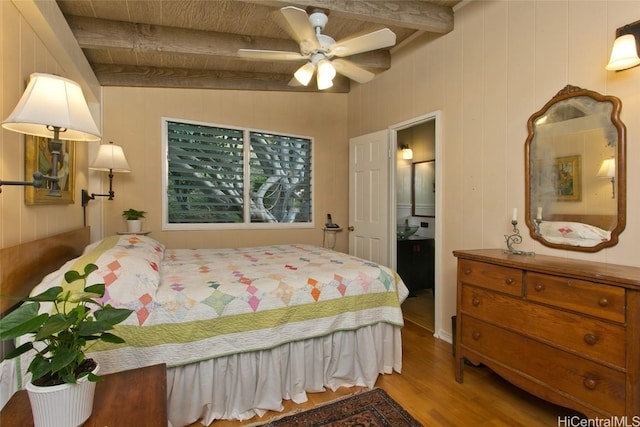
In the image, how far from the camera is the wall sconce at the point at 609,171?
73.5 inches

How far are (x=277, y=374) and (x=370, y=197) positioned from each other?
2.36 m

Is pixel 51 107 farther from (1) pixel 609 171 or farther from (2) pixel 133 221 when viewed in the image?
(1) pixel 609 171

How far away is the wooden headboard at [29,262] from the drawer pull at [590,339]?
8.07ft

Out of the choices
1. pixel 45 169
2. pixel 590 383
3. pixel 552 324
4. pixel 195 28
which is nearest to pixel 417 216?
pixel 552 324

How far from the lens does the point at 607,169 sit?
74.7 inches

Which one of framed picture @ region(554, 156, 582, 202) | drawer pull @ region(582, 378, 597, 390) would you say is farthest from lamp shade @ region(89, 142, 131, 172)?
drawer pull @ region(582, 378, 597, 390)

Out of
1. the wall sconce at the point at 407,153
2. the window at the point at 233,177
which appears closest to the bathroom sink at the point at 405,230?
the wall sconce at the point at 407,153

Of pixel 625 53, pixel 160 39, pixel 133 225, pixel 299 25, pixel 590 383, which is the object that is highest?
pixel 160 39

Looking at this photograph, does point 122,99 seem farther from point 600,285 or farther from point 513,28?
point 600,285

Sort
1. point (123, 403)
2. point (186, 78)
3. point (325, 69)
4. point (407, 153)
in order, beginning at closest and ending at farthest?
point (123, 403)
point (325, 69)
point (186, 78)
point (407, 153)

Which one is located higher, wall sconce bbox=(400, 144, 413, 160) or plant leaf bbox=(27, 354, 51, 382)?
wall sconce bbox=(400, 144, 413, 160)

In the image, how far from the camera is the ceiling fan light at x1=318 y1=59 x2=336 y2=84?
7.72ft

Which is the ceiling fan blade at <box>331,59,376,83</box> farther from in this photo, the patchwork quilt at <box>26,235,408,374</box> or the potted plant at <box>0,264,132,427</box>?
the potted plant at <box>0,264,132,427</box>

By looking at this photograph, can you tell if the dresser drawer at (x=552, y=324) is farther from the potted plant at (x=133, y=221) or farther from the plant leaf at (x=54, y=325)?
the potted plant at (x=133, y=221)
